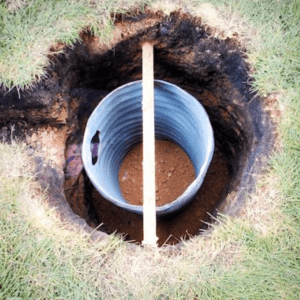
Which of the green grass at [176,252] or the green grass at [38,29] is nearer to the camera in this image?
the green grass at [176,252]

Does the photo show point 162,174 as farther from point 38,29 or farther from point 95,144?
point 38,29

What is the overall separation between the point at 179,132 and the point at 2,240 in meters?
1.52

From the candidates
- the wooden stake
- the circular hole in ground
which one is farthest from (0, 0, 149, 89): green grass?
the wooden stake

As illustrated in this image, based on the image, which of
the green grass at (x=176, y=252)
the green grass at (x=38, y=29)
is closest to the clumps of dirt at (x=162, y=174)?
the green grass at (x=176, y=252)

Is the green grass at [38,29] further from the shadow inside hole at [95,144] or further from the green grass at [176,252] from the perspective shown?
the shadow inside hole at [95,144]

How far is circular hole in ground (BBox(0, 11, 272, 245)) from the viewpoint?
6.42 feet

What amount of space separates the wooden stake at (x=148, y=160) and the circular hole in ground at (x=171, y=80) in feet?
0.90

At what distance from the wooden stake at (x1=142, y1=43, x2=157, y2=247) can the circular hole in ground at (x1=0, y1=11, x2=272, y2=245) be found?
10.8 inches

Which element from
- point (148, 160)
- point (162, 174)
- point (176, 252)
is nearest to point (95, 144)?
point (148, 160)

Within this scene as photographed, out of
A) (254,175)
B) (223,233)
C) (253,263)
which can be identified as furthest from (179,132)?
(253,263)

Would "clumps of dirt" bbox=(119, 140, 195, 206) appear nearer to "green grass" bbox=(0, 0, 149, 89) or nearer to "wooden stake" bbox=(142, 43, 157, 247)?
"wooden stake" bbox=(142, 43, 157, 247)

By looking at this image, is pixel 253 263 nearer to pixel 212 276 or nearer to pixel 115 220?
pixel 212 276

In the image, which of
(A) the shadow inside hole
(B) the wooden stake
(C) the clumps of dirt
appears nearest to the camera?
(B) the wooden stake

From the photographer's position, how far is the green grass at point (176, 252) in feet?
5.17
